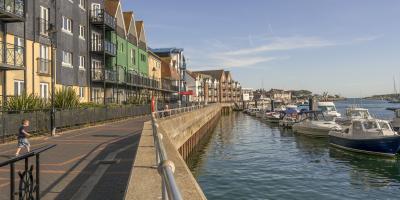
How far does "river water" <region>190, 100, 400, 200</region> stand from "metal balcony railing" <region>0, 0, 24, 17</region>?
1420 centimetres

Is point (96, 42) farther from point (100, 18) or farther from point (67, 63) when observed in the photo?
point (67, 63)

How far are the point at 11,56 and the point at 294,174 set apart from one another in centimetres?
1843

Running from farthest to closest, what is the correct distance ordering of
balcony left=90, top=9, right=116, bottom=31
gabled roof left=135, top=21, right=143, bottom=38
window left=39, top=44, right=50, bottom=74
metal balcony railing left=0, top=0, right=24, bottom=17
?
gabled roof left=135, top=21, right=143, bottom=38, balcony left=90, top=9, right=116, bottom=31, window left=39, top=44, right=50, bottom=74, metal balcony railing left=0, top=0, right=24, bottom=17

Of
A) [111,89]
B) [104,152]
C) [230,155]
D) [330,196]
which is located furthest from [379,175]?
[111,89]

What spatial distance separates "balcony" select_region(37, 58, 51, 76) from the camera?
28875 mm

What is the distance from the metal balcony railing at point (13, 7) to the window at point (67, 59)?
25.6 feet

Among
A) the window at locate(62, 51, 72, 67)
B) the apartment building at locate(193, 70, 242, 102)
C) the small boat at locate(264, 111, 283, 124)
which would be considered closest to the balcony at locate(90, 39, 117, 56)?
the window at locate(62, 51, 72, 67)

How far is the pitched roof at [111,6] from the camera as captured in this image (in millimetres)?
46781

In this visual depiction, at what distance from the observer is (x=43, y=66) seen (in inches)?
1166

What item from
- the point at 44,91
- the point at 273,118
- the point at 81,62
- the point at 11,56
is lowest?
the point at 273,118

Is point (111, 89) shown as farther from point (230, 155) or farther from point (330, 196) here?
point (330, 196)

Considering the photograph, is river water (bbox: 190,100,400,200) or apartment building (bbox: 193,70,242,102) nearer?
river water (bbox: 190,100,400,200)

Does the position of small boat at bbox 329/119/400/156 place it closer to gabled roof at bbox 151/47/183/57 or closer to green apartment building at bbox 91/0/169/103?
green apartment building at bbox 91/0/169/103

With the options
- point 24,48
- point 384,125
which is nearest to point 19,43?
point 24,48
